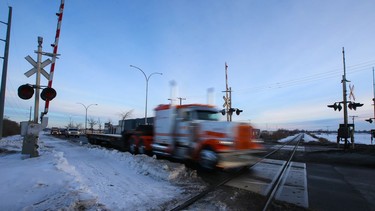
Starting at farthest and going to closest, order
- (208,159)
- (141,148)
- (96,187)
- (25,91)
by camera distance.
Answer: (141,148) < (208,159) < (25,91) < (96,187)

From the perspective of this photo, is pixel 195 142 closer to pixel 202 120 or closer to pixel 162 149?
pixel 202 120

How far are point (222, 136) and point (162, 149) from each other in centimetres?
462

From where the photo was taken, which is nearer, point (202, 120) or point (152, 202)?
point (152, 202)

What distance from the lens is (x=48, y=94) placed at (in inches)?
447

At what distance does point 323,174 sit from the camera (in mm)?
12555

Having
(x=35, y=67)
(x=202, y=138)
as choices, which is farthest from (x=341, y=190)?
(x=35, y=67)

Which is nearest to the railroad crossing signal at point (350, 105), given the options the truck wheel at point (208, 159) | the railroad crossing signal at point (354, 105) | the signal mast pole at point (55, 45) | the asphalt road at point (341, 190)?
the railroad crossing signal at point (354, 105)

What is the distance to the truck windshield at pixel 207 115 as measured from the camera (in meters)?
13.3

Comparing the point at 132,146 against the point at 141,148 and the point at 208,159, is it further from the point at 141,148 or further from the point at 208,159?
the point at 208,159

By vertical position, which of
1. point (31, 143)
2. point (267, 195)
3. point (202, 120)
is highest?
point (202, 120)

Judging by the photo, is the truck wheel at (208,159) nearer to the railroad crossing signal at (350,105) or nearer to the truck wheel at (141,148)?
the truck wheel at (141,148)

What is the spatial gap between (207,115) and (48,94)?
6327mm

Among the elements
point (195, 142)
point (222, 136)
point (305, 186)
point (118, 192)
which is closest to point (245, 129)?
point (222, 136)

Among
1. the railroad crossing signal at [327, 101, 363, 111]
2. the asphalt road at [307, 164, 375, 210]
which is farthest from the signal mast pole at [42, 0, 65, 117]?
the railroad crossing signal at [327, 101, 363, 111]
